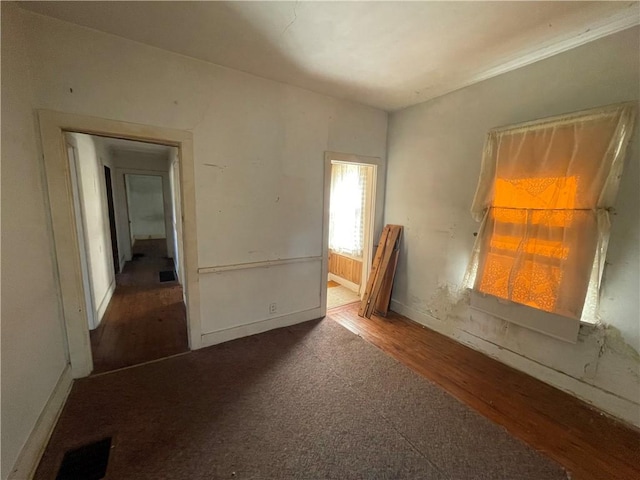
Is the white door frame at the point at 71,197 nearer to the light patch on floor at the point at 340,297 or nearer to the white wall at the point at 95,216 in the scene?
the white wall at the point at 95,216

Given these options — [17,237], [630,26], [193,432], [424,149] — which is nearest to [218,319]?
[193,432]

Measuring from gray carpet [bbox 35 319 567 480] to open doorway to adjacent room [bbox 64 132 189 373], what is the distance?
48 cm

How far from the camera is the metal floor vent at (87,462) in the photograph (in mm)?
1323

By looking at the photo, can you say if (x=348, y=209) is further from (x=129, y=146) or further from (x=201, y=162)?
(x=129, y=146)

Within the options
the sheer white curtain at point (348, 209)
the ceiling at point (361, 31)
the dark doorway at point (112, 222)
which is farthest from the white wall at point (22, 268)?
the dark doorway at point (112, 222)

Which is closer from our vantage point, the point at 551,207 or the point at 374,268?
the point at 551,207

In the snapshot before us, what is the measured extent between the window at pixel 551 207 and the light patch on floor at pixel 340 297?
5.99ft

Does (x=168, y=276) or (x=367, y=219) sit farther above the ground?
(x=367, y=219)

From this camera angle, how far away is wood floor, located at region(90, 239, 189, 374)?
2369 mm

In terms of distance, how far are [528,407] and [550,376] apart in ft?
1.43

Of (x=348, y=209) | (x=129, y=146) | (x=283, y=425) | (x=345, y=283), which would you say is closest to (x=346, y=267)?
(x=345, y=283)

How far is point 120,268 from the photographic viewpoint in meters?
4.96

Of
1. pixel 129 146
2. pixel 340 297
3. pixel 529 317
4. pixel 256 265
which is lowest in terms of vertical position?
pixel 340 297

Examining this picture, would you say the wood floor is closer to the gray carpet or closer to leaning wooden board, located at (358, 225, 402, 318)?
the gray carpet
